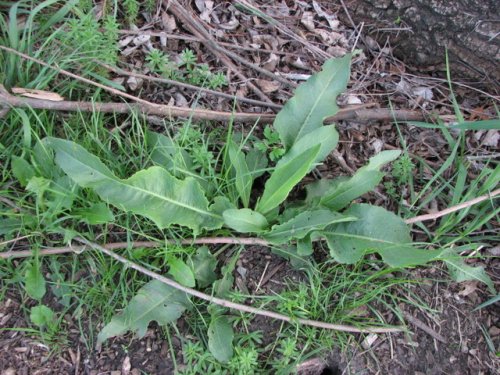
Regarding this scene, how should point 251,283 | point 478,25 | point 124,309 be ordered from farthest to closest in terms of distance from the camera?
1. point 478,25
2. point 251,283
3. point 124,309

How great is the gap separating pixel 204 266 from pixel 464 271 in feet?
3.52

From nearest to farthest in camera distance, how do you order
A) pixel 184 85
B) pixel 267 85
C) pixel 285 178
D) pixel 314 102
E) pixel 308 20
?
pixel 285 178
pixel 314 102
pixel 184 85
pixel 267 85
pixel 308 20

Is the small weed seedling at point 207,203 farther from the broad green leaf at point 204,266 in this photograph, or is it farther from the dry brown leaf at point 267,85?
the dry brown leaf at point 267,85

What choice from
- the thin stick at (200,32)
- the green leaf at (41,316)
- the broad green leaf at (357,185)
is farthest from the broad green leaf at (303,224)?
the green leaf at (41,316)

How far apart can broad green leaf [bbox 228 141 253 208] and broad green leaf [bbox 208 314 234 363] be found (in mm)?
503

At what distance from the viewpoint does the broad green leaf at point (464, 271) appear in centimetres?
208

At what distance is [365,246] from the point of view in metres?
1.97

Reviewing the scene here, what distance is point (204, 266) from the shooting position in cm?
207

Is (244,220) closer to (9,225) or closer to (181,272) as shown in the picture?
(181,272)

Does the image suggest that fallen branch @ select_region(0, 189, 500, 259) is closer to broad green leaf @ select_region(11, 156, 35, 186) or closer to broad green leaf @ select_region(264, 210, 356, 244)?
broad green leaf @ select_region(264, 210, 356, 244)

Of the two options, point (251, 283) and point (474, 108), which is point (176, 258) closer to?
point (251, 283)

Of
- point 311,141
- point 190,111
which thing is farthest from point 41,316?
point 311,141

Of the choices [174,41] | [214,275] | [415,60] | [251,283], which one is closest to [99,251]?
[214,275]

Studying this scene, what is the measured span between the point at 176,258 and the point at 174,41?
42.6 inches
